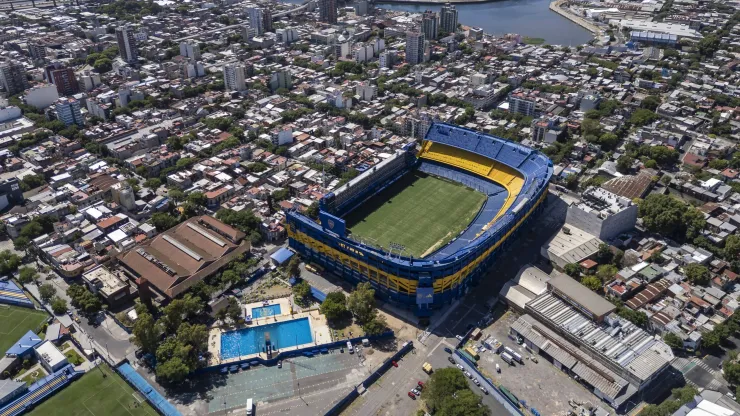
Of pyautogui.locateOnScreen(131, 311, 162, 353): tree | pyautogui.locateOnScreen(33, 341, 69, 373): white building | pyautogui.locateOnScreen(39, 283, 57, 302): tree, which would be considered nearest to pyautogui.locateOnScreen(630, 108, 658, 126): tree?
pyautogui.locateOnScreen(131, 311, 162, 353): tree

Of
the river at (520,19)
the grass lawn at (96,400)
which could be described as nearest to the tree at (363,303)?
the grass lawn at (96,400)

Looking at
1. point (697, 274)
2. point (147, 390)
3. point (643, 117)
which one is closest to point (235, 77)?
point (147, 390)

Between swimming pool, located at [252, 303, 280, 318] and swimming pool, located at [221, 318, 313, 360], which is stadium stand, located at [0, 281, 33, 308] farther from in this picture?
swimming pool, located at [252, 303, 280, 318]

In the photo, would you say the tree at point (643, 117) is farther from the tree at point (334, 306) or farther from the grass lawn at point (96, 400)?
the grass lawn at point (96, 400)

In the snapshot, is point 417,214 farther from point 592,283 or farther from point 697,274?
point 697,274

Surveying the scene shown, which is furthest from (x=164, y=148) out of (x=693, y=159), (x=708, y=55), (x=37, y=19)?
(x=708, y=55)

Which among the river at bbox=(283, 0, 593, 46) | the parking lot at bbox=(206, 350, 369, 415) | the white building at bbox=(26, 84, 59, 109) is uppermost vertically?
the river at bbox=(283, 0, 593, 46)

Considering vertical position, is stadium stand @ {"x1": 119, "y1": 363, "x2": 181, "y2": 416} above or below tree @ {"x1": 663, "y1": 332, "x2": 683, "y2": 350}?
below
